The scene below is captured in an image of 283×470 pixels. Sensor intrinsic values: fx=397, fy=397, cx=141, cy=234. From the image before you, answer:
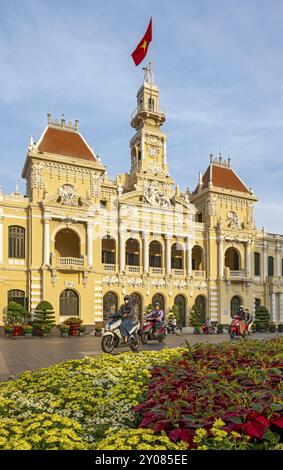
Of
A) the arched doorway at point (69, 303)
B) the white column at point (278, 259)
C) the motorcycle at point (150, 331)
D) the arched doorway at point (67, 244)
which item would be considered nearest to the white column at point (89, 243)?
the arched doorway at point (67, 244)

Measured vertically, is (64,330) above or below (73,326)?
below

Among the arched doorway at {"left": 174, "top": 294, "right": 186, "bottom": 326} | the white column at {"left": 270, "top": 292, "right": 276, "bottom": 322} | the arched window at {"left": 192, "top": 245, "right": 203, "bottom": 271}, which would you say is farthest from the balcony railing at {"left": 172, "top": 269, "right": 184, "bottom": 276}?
the white column at {"left": 270, "top": 292, "right": 276, "bottom": 322}

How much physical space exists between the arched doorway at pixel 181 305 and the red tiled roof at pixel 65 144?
15.1m

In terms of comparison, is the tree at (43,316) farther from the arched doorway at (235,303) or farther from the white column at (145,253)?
the arched doorway at (235,303)

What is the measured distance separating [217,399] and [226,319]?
35.5 m

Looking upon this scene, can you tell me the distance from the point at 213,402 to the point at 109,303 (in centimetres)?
2981

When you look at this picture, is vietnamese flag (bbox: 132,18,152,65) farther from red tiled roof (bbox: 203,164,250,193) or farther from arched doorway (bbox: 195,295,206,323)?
arched doorway (bbox: 195,295,206,323)

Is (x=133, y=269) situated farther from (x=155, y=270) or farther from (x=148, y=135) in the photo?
(x=148, y=135)

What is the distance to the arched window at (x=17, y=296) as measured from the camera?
3027 cm

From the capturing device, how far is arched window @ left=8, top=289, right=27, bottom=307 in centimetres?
3027

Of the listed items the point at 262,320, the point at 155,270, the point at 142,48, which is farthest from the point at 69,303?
the point at 142,48

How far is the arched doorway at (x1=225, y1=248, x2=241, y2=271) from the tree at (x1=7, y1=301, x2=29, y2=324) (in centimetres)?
2268

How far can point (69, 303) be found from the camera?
31859mm
